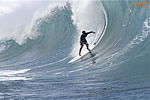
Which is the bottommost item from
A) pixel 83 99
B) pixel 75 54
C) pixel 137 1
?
pixel 83 99

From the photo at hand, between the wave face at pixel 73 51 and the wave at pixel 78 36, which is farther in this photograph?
the wave at pixel 78 36

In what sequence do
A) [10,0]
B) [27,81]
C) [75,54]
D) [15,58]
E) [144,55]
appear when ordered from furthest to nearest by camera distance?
[10,0]
[15,58]
[75,54]
[144,55]
[27,81]

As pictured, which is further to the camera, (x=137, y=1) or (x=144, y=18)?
(x=137, y=1)

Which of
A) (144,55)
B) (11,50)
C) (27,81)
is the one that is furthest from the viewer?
(11,50)

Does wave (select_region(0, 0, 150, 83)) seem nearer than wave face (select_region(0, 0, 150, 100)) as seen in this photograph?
No

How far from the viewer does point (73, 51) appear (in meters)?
11.5

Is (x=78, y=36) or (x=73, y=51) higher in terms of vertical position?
(x=78, y=36)

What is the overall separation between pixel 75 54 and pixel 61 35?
282 cm

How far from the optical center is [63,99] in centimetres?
631

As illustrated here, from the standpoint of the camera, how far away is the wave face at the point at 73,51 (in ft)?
23.1

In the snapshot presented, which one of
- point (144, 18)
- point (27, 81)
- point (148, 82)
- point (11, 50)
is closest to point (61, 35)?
point (11, 50)

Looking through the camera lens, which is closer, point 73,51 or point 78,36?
point 73,51

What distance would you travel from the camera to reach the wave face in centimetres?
704

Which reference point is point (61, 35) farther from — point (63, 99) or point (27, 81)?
point (63, 99)
